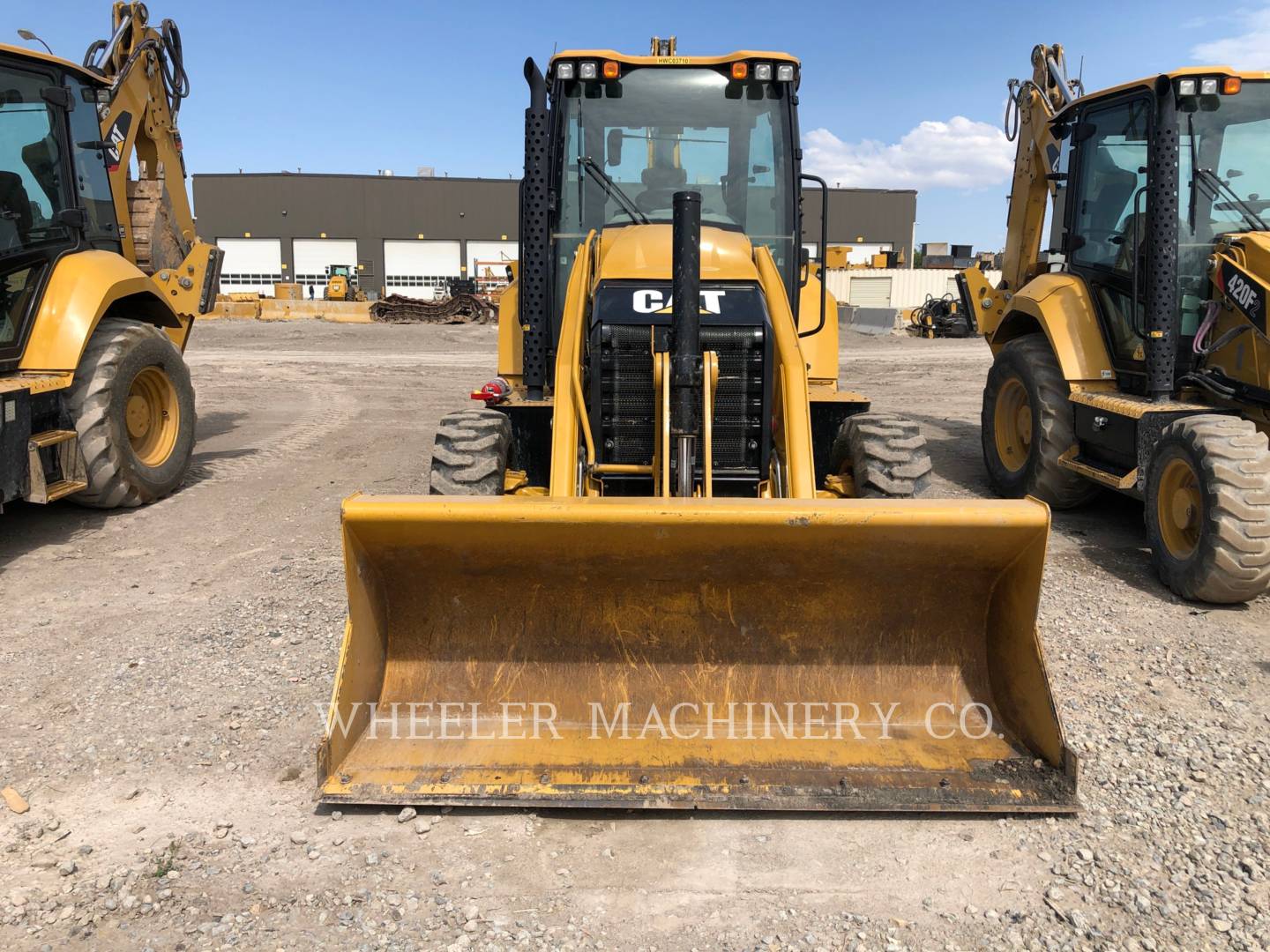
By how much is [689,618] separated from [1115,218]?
16.9ft

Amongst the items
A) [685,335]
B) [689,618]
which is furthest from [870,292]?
[689,618]

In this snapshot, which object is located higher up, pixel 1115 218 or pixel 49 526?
pixel 1115 218

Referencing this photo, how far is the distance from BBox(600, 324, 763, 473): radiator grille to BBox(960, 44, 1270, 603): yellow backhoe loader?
267cm

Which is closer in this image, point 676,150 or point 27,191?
point 676,150

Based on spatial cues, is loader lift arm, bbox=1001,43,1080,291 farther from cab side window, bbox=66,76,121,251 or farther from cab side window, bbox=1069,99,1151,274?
cab side window, bbox=66,76,121,251

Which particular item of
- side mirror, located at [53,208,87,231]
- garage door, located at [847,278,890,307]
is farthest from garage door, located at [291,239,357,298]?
side mirror, located at [53,208,87,231]

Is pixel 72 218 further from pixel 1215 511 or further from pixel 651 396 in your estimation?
pixel 1215 511

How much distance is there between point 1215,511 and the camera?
16.2 feet

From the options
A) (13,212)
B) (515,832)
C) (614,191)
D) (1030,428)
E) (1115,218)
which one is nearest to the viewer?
(515,832)

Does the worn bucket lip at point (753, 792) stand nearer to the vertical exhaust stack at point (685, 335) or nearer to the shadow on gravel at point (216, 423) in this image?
the vertical exhaust stack at point (685, 335)

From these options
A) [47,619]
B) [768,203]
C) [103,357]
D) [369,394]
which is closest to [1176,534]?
[768,203]

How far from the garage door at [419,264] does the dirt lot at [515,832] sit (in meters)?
48.3

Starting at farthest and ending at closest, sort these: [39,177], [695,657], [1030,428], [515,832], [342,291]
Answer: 1. [342,291]
2. [1030,428]
3. [39,177]
4. [695,657]
5. [515,832]

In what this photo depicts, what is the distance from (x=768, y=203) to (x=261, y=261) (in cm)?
5065
